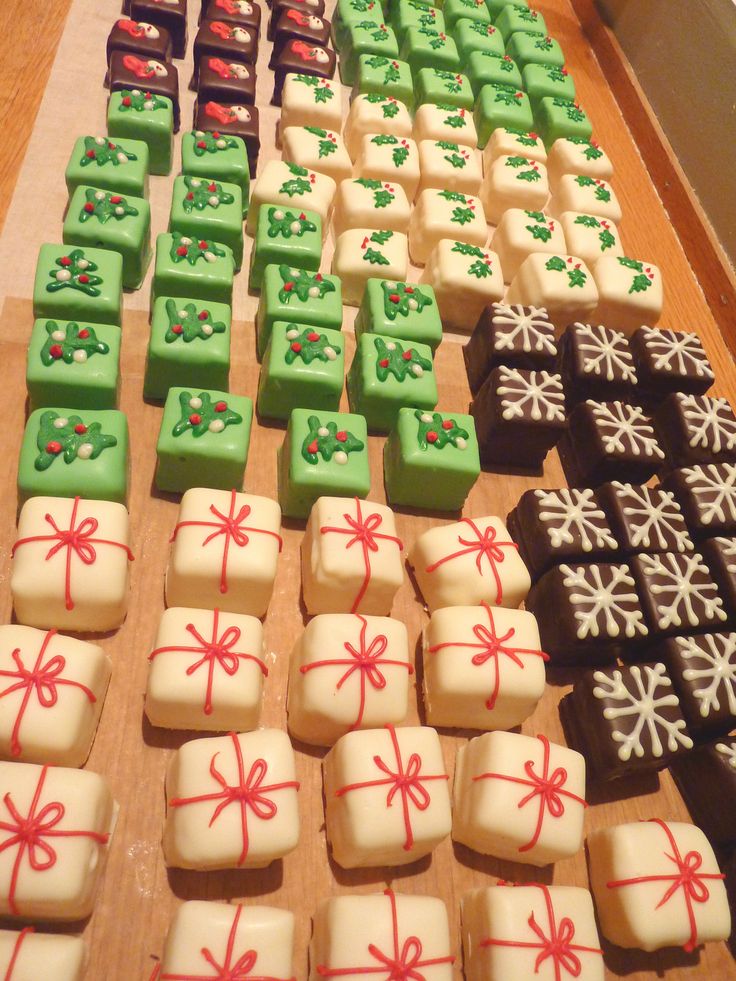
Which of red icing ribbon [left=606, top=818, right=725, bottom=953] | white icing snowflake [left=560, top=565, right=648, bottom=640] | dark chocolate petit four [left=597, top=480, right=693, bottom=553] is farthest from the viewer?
dark chocolate petit four [left=597, top=480, right=693, bottom=553]

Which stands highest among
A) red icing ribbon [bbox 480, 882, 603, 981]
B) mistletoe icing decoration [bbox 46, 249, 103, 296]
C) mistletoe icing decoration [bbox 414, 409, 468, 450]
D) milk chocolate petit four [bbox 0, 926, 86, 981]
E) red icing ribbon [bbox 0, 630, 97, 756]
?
mistletoe icing decoration [bbox 414, 409, 468, 450]

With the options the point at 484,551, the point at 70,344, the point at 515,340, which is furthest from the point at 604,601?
the point at 70,344

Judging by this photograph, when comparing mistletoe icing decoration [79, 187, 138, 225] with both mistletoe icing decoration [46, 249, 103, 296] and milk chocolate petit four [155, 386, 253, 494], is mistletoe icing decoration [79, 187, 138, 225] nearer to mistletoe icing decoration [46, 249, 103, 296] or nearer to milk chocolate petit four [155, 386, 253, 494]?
mistletoe icing decoration [46, 249, 103, 296]

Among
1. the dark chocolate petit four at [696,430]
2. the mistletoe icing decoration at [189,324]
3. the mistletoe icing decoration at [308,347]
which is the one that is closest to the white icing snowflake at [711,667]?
the dark chocolate petit four at [696,430]

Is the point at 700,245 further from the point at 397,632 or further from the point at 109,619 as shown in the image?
the point at 109,619

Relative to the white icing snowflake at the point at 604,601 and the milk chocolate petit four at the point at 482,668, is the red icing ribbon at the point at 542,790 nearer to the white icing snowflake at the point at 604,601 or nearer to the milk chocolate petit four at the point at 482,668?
the milk chocolate petit four at the point at 482,668

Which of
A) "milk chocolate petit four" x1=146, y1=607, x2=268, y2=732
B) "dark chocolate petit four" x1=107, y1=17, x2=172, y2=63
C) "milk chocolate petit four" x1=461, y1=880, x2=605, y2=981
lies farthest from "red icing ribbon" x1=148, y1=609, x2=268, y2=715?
"dark chocolate petit four" x1=107, y1=17, x2=172, y2=63
